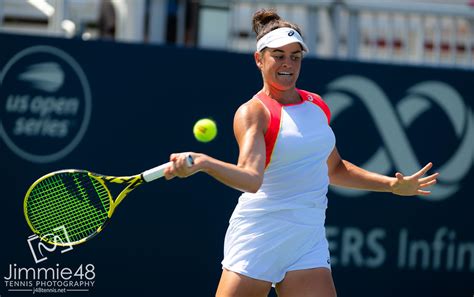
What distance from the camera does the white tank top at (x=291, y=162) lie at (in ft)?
13.1

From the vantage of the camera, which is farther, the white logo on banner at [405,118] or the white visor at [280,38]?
the white logo on banner at [405,118]

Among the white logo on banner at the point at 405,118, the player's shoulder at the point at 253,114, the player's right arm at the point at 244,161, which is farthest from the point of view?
the white logo on banner at the point at 405,118

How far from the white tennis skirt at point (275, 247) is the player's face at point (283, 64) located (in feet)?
1.99

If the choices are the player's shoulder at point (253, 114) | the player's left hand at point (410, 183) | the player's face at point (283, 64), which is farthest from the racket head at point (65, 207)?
the player's left hand at point (410, 183)

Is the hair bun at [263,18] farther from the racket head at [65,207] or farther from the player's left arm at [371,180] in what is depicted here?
the racket head at [65,207]

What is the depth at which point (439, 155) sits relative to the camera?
6.79 metres

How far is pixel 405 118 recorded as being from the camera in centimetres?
673

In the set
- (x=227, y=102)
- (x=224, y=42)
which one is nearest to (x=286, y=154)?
(x=227, y=102)

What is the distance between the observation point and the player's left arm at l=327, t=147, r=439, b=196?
429 cm

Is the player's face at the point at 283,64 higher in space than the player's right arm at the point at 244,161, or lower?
higher

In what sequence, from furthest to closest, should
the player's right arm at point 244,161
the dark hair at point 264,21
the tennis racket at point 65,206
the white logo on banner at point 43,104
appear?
the white logo on banner at point 43,104 < the tennis racket at point 65,206 < the dark hair at point 264,21 < the player's right arm at point 244,161

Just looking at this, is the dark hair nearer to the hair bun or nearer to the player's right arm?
the hair bun

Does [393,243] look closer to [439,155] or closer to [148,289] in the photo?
[439,155]

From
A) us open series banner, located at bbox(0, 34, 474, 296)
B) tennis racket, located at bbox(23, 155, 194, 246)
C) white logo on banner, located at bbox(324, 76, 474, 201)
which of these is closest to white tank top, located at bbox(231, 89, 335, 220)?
tennis racket, located at bbox(23, 155, 194, 246)
